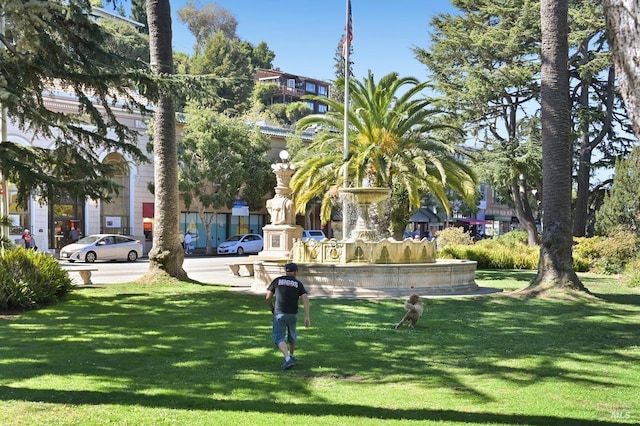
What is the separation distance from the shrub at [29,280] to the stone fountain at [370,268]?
5336 mm

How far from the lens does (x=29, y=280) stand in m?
14.3

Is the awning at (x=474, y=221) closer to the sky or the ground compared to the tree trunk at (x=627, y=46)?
closer to the ground

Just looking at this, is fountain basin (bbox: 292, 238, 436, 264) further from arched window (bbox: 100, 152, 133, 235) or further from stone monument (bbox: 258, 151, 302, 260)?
arched window (bbox: 100, 152, 133, 235)

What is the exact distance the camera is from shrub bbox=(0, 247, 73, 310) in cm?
1369

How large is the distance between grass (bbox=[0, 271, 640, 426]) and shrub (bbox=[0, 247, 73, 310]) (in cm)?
61

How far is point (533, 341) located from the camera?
1057 cm

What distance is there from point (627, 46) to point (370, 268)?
13.5m

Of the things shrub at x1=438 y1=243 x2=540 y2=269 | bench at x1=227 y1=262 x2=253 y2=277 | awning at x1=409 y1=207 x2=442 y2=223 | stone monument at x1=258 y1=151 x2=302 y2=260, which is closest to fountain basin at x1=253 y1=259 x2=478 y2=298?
bench at x1=227 y1=262 x2=253 y2=277

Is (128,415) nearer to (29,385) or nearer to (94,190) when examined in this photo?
(29,385)

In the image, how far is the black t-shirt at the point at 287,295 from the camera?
326 inches

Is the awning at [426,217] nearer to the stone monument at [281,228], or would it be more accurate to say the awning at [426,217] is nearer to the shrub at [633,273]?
the stone monument at [281,228]

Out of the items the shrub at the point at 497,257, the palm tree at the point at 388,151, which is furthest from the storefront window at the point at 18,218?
the shrub at the point at 497,257

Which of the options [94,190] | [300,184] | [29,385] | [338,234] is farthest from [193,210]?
[29,385]

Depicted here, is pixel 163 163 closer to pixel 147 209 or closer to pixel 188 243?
pixel 147 209
